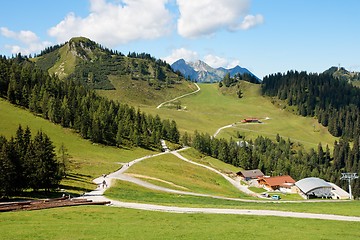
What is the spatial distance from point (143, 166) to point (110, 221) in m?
66.7

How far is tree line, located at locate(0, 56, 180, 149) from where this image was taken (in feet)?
429

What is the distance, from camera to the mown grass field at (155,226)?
28.0m

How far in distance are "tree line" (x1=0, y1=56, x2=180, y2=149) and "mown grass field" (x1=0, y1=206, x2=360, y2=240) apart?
300 ft

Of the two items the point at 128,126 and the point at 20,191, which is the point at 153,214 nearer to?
the point at 20,191

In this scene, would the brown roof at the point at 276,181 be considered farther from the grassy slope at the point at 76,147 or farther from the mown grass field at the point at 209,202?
the mown grass field at the point at 209,202

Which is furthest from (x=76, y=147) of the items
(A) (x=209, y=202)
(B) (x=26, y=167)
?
(A) (x=209, y=202)

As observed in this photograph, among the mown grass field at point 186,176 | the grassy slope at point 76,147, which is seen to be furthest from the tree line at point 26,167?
the mown grass field at point 186,176

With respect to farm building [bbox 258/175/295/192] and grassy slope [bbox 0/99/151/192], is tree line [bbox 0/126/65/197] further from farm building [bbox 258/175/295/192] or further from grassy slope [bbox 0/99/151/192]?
farm building [bbox 258/175/295/192]

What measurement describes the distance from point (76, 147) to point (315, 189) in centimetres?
7756

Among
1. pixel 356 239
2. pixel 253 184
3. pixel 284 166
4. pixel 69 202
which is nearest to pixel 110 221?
pixel 69 202

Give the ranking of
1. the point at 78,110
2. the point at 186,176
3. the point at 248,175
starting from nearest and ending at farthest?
the point at 186,176 → the point at 248,175 → the point at 78,110

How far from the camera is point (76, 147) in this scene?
112 meters

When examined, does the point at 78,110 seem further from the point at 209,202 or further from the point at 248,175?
the point at 209,202

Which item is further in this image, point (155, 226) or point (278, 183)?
point (278, 183)
